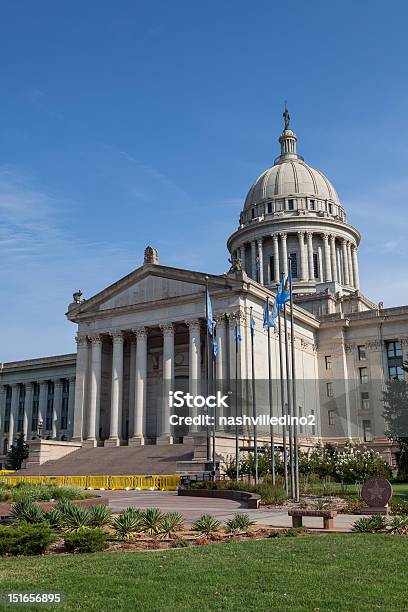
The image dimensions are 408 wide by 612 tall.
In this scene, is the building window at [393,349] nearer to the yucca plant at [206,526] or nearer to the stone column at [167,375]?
the stone column at [167,375]

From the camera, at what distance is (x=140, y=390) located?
66812mm

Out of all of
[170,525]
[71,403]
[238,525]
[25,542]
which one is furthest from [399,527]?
[71,403]

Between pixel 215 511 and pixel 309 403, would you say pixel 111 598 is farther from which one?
pixel 309 403

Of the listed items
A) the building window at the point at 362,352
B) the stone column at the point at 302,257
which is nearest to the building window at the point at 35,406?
the stone column at the point at 302,257

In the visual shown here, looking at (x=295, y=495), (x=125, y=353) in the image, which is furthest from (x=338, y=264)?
(x=295, y=495)

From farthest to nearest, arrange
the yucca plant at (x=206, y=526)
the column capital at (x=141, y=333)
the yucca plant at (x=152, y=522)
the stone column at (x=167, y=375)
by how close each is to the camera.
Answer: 1. the column capital at (x=141, y=333)
2. the stone column at (x=167, y=375)
3. the yucca plant at (x=152, y=522)
4. the yucca plant at (x=206, y=526)

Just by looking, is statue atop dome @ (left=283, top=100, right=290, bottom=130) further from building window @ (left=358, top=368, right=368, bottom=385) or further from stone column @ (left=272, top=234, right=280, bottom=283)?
building window @ (left=358, top=368, right=368, bottom=385)

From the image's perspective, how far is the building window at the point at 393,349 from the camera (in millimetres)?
74562

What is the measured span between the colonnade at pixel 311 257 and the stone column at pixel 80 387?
29.3 meters

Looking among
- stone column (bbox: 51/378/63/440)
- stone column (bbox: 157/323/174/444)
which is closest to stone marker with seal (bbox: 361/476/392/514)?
stone column (bbox: 157/323/174/444)

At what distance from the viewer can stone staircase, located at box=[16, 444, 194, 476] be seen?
53578mm

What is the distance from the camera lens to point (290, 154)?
10656 cm

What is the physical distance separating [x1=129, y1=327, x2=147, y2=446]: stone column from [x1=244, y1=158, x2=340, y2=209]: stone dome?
37.4m

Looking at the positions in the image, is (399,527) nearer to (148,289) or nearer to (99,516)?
(99,516)
